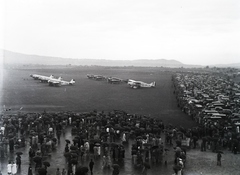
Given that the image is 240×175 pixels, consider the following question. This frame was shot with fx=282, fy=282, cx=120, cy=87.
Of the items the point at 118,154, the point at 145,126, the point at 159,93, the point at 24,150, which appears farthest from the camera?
the point at 159,93

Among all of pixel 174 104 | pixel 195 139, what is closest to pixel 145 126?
pixel 195 139

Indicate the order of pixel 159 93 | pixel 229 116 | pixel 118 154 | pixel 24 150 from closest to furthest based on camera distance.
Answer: pixel 118 154
pixel 24 150
pixel 229 116
pixel 159 93

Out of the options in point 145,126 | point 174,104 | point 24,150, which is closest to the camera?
point 24,150

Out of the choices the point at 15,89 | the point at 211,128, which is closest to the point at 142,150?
the point at 211,128

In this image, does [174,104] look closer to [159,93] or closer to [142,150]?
[159,93]

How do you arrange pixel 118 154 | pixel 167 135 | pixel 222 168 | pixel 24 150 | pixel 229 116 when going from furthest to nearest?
pixel 229 116, pixel 167 135, pixel 24 150, pixel 118 154, pixel 222 168

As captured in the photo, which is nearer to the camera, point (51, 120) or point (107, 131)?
point (107, 131)

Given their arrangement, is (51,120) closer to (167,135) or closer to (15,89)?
(167,135)

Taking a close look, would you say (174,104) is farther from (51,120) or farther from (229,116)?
(51,120)

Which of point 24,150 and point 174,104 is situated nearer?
point 24,150
